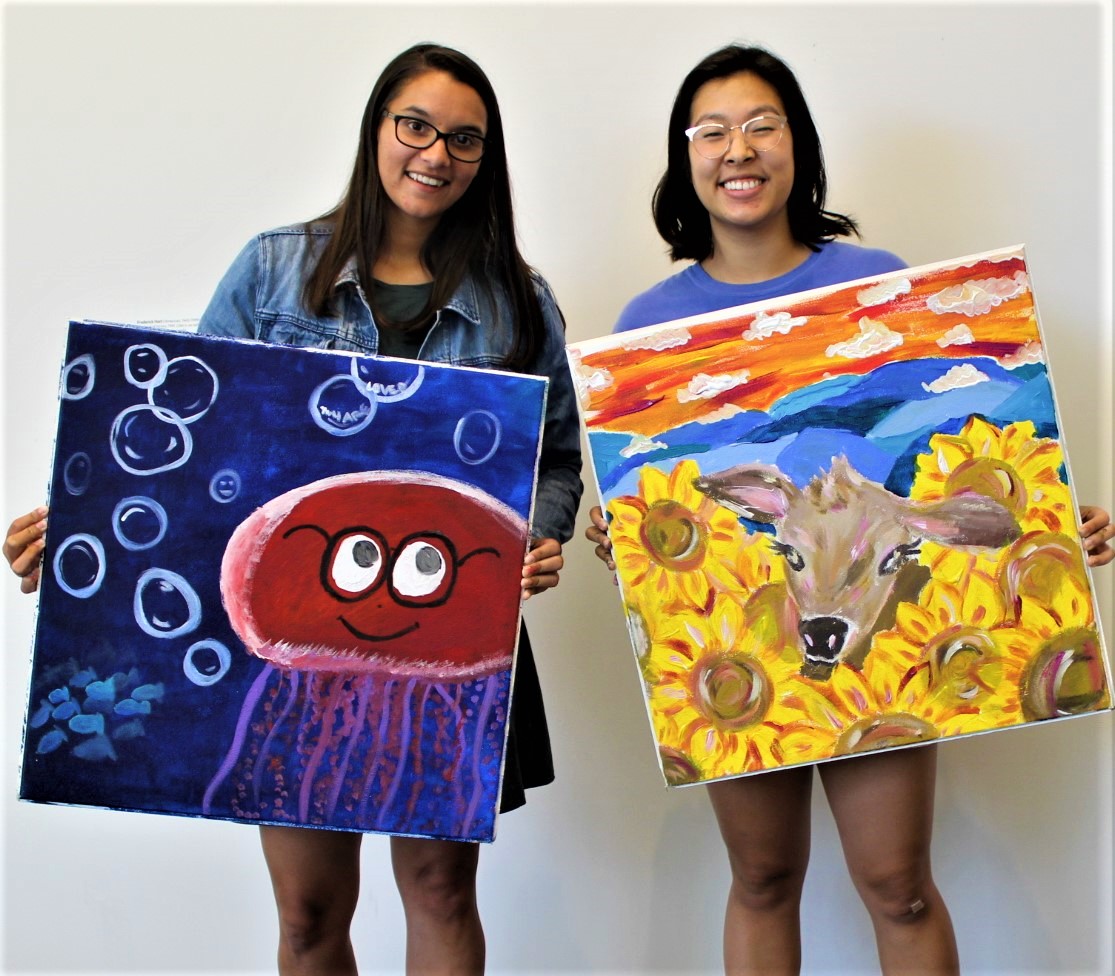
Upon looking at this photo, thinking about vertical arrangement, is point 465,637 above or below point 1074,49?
below

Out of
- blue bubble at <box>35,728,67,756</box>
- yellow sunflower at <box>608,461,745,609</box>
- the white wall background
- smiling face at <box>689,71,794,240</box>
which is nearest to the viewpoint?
blue bubble at <box>35,728,67,756</box>

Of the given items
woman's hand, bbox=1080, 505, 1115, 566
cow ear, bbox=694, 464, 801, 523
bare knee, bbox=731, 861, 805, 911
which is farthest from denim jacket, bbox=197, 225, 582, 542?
woman's hand, bbox=1080, 505, 1115, 566

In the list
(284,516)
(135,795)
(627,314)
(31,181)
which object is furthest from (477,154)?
(31,181)

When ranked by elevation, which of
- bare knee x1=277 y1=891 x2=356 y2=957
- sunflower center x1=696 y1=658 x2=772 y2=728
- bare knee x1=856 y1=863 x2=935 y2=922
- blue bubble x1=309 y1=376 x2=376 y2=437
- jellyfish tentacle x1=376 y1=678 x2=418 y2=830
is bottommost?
bare knee x1=277 y1=891 x2=356 y2=957

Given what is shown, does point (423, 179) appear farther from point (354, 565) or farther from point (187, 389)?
point (354, 565)

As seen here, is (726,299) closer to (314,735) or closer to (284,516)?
(284,516)

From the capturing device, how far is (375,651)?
1245 mm

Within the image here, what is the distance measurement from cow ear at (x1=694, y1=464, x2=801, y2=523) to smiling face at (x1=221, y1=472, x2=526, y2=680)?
0.27 m

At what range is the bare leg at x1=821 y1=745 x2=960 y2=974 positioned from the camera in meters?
1.38

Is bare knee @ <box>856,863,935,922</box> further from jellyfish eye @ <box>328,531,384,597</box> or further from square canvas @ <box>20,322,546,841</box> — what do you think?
jellyfish eye @ <box>328,531,384,597</box>

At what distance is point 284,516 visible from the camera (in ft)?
4.09

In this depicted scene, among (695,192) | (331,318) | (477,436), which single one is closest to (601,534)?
(477,436)

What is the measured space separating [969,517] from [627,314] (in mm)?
548

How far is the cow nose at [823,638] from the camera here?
1.31 metres
